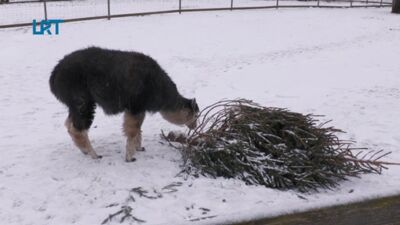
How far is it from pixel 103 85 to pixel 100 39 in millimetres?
8914

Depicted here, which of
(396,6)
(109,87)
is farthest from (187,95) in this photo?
(396,6)

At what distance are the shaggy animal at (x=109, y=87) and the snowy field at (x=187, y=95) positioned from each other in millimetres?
483

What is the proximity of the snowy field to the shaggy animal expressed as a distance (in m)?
0.48

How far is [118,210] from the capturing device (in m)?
3.60

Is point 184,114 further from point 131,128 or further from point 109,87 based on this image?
point 109,87

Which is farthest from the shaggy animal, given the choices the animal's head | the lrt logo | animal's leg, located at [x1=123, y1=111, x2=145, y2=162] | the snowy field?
the lrt logo

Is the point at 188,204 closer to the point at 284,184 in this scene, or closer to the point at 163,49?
the point at 284,184

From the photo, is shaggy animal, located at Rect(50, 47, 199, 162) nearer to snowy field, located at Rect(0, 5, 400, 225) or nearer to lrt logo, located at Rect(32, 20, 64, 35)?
snowy field, located at Rect(0, 5, 400, 225)

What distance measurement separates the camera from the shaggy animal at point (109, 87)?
4.37 meters

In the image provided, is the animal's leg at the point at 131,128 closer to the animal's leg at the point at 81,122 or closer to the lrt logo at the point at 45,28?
the animal's leg at the point at 81,122

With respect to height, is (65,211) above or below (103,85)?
below

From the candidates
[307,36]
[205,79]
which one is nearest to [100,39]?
[205,79]

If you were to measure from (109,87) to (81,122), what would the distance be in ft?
1.54

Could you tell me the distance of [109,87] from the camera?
4.35 meters
